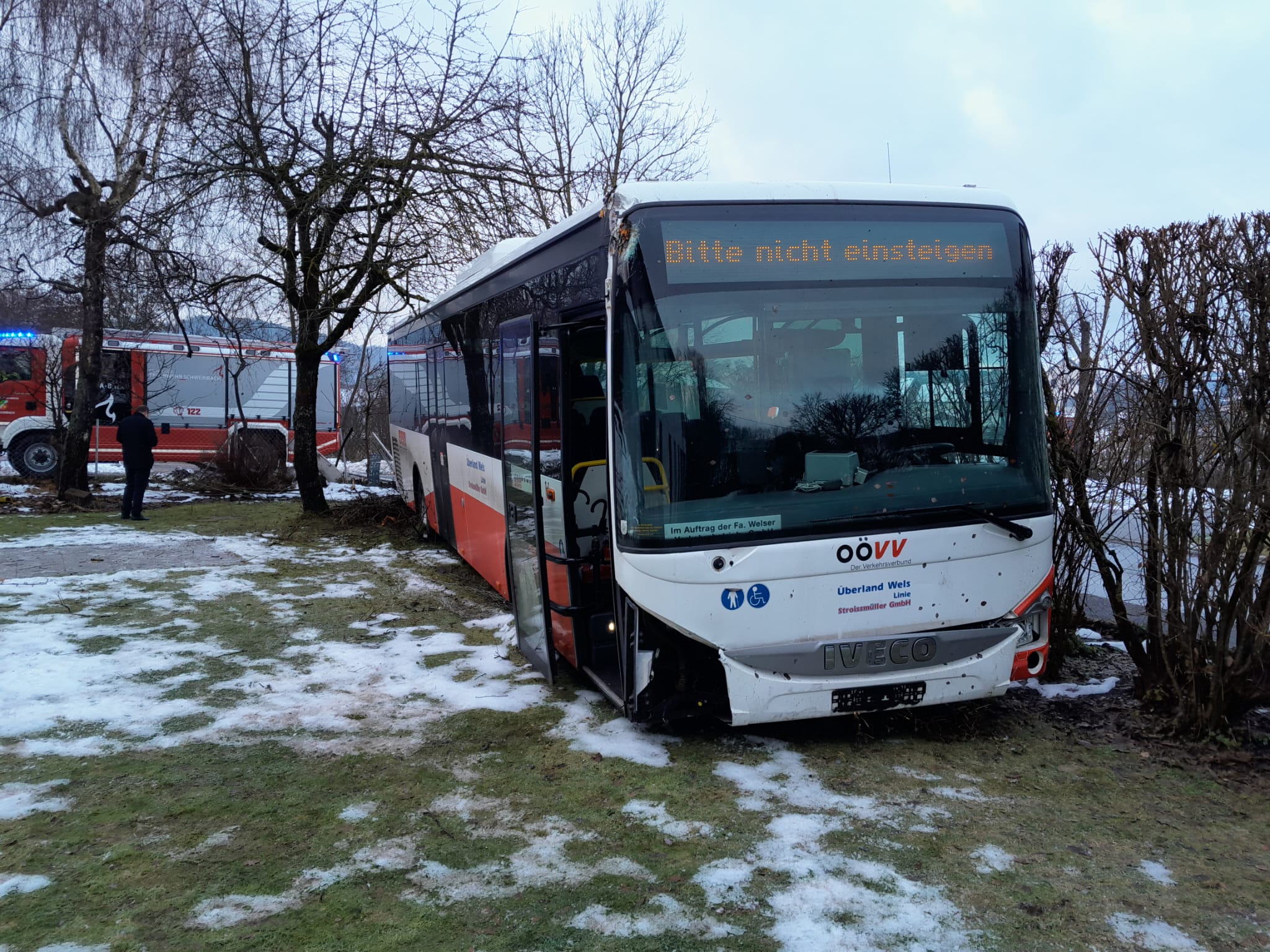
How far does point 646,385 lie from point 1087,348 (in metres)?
2.65

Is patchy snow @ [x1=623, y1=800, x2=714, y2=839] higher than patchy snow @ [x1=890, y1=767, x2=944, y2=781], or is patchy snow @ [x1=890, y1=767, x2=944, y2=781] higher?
patchy snow @ [x1=623, y1=800, x2=714, y2=839]

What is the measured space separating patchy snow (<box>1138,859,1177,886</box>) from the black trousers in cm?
1405

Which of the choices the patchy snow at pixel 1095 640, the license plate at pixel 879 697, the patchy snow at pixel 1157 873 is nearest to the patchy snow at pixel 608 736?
the license plate at pixel 879 697

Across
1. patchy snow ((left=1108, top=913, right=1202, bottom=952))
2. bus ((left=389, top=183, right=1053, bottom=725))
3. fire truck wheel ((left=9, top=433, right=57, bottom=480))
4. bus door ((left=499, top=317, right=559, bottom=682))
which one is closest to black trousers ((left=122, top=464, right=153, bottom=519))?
fire truck wheel ((left=9, top=433, right=57, bottom=480))

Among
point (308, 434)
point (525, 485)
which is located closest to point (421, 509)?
point (308, 434)

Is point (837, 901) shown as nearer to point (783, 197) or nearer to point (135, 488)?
point (783, 197)

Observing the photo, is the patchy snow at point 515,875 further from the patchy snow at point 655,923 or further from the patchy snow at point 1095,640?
the patchy snow at point 1095,640

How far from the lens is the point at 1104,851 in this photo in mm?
3879

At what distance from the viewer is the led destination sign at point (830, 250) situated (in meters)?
4.82

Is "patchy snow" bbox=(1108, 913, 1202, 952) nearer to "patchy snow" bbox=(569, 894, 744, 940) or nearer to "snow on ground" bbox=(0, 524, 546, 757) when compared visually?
"patchy snow" bbox=(569, 894, 744, 940)

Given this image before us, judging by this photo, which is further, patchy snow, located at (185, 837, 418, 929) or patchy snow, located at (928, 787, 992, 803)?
patchy snow, located at (928, 787, 992, 803)

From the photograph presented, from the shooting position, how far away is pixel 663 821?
4.23 metres

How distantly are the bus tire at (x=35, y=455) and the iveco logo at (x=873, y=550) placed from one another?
62.0 ft

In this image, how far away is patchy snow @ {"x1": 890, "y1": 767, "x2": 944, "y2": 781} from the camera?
467 cm
